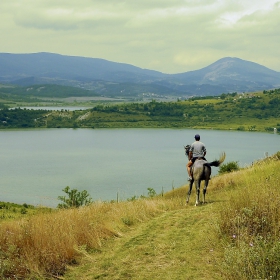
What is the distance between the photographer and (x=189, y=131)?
13338 cm

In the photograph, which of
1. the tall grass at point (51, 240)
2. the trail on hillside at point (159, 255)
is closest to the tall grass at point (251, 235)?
the trail on hillside at point (159, 255)

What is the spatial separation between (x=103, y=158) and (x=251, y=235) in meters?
74.0

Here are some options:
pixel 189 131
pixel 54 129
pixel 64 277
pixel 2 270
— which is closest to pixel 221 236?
pixel 64 277

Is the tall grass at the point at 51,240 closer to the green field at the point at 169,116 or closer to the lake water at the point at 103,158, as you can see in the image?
the lake water at the point at 103,158

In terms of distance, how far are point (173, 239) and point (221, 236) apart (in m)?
0.93

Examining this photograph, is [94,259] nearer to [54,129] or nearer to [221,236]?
[221,236]

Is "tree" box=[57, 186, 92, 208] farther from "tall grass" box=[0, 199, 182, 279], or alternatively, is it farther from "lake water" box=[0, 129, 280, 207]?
"tall grass" box=[0, 199, 182, 279]

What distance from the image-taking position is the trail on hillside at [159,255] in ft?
19.5

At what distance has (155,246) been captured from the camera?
7.06 metres

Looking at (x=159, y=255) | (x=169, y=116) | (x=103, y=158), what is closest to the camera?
(x=159, y=255)

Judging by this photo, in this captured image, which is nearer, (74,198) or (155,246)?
(155,246)

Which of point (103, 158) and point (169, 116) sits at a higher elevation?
point (169, 116)

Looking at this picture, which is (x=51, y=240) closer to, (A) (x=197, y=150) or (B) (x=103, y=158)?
(A) (x=197, y=150)

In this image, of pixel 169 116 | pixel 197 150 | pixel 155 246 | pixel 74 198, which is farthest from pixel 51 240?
pixel 169 116
